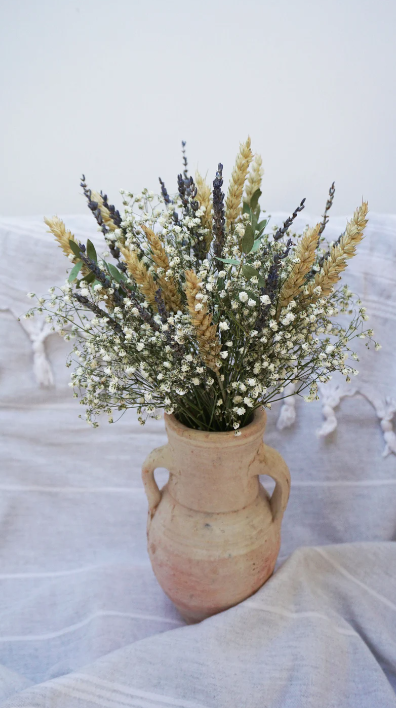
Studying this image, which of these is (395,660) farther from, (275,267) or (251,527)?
(275,267)

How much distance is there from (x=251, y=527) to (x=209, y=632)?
0.69 feet

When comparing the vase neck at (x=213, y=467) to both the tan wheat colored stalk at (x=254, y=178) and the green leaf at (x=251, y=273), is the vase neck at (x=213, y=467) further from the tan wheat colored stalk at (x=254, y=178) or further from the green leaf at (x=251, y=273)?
the tan wheat colored stalk at (x=254, y=178)

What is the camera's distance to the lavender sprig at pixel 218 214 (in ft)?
2.66

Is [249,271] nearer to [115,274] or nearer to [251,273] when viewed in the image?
[251,273]

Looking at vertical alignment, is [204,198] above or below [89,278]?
above

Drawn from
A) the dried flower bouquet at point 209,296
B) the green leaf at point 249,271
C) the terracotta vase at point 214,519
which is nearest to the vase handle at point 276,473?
the terracotta vase at point 214,519

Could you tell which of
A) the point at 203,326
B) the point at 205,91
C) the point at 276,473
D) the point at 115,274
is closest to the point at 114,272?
the point at 115,274

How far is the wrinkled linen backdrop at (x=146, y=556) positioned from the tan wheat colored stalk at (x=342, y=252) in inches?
19.7

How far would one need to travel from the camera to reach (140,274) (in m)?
0.83

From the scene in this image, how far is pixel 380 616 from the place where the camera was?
1.18 meters

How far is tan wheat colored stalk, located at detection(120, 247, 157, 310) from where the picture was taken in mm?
808

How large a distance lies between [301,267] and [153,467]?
0.55 meters

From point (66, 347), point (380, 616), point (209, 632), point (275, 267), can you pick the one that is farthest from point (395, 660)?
point (66, 347)

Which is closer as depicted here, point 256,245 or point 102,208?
point 256,245
